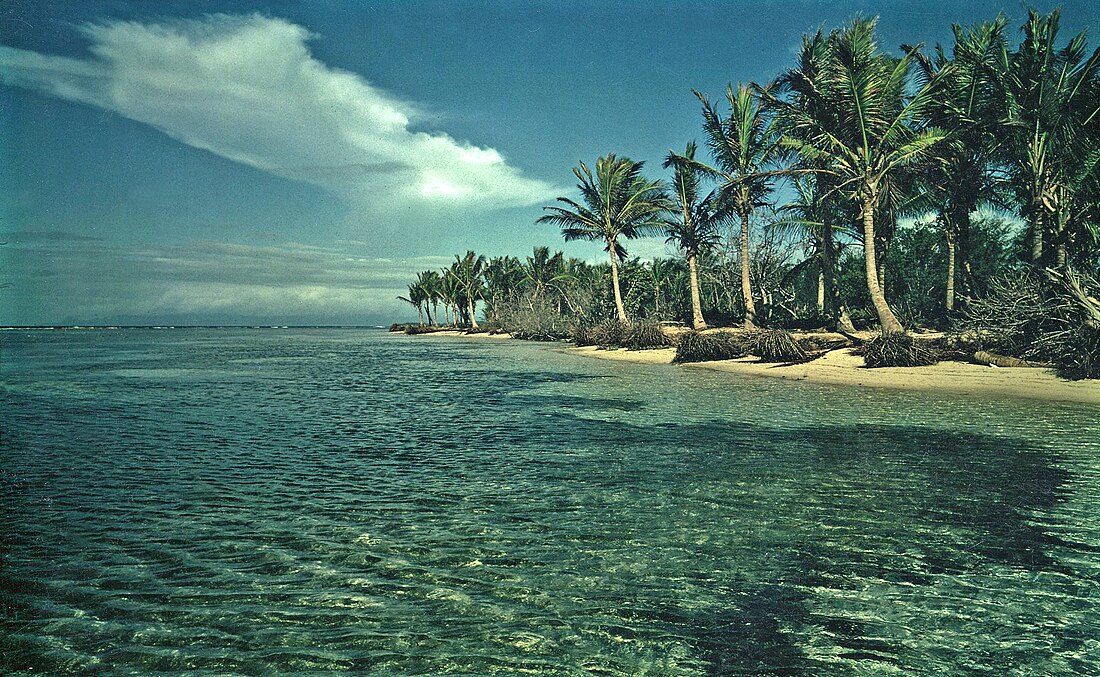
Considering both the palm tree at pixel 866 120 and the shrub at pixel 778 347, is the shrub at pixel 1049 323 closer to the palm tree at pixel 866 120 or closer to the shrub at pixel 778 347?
the palm tree at pixel 866 120

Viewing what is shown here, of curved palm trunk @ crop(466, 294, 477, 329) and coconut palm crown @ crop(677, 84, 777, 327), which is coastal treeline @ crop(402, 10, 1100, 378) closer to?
coconut palm crown @ crop(677, 84, 777, 327)

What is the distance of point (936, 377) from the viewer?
17078mm

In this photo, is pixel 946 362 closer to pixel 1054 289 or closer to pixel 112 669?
pixel 1054 289

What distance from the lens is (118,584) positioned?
4.21 metres

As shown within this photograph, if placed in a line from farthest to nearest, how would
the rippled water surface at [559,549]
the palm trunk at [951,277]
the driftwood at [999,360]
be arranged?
1. the palm trunk at [951,277]
2. the driftwood at [999,360]
3. the rippled water surface at [559,549]

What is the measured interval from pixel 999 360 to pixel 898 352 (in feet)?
8.45

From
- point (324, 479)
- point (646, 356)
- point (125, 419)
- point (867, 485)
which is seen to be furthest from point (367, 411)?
point (646, 356)

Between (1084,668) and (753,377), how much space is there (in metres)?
17.3

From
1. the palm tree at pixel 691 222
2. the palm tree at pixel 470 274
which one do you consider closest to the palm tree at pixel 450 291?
the palm tree at pixel 470 274

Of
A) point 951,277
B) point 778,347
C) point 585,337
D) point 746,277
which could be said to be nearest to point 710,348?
point 778,347

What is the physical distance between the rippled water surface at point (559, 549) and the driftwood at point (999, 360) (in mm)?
7362

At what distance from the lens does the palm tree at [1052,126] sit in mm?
19703

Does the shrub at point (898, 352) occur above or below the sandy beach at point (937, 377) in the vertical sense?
above

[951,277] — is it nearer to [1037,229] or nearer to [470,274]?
[1037,229]
